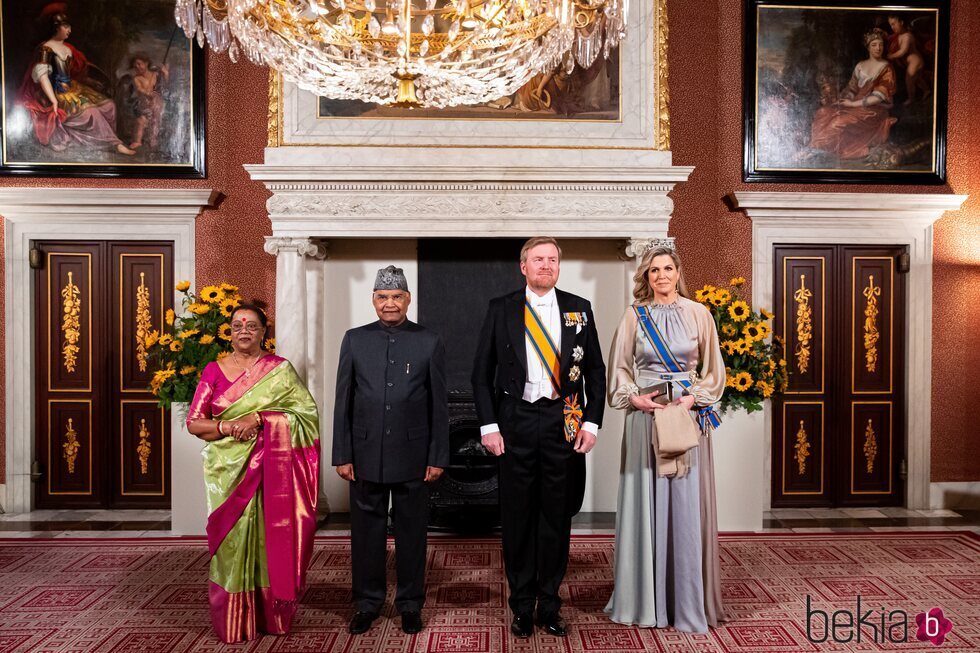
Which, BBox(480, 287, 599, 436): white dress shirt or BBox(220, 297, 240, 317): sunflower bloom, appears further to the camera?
BBox(220, 297, 240, 317): sunflower bloom

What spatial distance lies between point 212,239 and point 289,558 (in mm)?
3082

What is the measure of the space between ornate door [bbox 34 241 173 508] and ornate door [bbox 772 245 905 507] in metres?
4.98

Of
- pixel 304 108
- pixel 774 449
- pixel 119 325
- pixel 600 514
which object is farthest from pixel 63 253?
pixel 774 449

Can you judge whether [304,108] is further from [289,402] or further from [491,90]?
[289,402]

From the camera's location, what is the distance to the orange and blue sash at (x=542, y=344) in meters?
3.30

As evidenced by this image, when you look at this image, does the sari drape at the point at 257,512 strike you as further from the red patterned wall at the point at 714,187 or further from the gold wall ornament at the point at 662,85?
the gold wall ornament at the point at 662,85

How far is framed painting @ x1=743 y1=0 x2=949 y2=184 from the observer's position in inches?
222

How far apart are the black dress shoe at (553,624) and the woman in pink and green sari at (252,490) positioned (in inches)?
45.2

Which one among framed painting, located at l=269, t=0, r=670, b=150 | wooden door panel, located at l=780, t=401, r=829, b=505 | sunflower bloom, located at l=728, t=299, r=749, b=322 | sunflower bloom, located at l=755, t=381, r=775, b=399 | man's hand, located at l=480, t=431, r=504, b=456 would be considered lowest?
wooden door panel, located at l=780, t=401, r=829, b=505

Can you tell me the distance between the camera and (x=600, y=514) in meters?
5.61

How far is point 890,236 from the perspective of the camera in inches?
224

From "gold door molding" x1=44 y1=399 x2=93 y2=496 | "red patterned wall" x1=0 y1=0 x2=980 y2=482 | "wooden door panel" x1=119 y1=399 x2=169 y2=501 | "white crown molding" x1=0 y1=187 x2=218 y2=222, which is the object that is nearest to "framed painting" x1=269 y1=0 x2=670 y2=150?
"red patterned wall" x1=0 y1=0 x2=980 y2=482

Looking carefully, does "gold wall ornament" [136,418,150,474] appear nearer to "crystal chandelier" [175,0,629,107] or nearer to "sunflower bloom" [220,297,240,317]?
"sunflower bloom" [220,297,240,317]

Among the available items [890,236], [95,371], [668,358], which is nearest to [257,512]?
[668,358]
